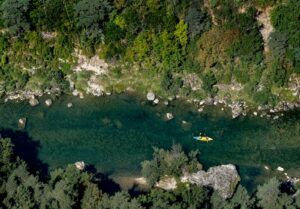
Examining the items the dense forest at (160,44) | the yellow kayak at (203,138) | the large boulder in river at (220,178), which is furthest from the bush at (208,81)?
the large boulder in river at (220,178)

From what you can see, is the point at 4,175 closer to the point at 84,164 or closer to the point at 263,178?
the point at 84,164

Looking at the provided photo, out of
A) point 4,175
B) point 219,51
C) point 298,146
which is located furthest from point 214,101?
point 4,175

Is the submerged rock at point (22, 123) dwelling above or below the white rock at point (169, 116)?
below

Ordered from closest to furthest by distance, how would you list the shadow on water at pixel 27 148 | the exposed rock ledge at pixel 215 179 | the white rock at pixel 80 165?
the exposed rock ledge at pixel 215 179 → the white rock at pixel 80 165 → the shadow on water at pixel 27 148

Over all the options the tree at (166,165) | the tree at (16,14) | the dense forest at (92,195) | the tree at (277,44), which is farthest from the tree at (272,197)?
the tree at (16,14)

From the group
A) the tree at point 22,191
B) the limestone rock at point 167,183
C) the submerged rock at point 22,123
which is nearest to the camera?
the tree at point 22,191

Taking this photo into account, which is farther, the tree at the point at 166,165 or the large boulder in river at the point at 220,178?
the tree at the point at 166,165

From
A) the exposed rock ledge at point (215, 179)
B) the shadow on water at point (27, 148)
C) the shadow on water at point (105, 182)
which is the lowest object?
the shadow on water at point (105, 182)

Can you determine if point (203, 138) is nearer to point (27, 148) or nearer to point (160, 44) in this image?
point (160, 44)

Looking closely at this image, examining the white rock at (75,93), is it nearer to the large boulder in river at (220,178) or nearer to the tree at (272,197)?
the large boulder in river at (220,178)
